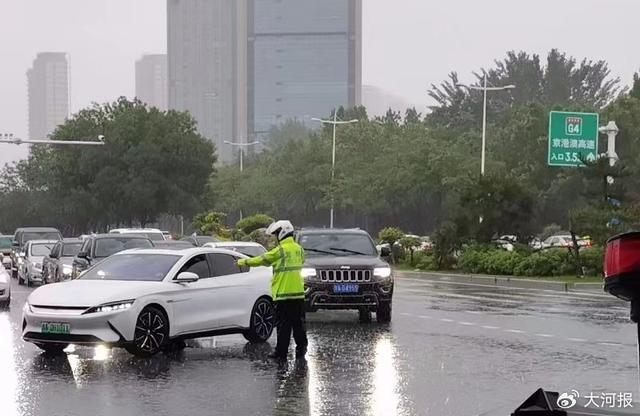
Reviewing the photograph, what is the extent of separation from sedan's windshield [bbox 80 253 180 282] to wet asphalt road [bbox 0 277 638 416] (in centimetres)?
104

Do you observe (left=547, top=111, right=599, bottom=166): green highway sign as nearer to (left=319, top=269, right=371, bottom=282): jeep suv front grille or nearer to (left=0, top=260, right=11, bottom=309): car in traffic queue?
(left=319, top=269, right=371, bottom=282): jeep suv front grille

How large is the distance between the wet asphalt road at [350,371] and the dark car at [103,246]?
4642 millimetres

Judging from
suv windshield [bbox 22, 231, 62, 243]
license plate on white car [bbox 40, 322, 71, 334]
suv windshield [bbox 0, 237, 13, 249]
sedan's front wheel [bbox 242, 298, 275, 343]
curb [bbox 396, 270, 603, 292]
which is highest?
license plate on white car [bbox 40, 322, 71, 334]

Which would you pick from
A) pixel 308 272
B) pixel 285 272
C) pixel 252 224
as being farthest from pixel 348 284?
pixel 252 224

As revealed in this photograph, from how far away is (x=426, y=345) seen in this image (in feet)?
50.3

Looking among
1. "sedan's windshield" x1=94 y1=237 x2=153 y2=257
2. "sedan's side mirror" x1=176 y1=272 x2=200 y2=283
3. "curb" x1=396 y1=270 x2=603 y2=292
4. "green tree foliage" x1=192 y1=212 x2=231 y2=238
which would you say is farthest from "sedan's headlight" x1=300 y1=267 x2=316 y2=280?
"green tree foliage" x1=192 y1=212 x2=231 y2=238

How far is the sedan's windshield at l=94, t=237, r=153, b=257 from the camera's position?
24.9 m

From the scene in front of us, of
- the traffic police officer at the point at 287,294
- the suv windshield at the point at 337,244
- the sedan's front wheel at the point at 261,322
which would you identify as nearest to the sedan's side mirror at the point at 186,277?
the traffic police officer at the point at 287,294

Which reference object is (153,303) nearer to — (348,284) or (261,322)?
(261,322)

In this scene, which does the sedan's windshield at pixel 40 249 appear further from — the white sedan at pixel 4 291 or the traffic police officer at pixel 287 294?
the traffic police officer at pixel 287 294

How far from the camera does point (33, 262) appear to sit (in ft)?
106

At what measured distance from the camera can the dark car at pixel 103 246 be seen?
24.0 metres

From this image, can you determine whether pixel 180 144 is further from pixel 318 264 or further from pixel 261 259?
pixel 261 259

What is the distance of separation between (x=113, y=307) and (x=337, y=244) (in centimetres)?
740
